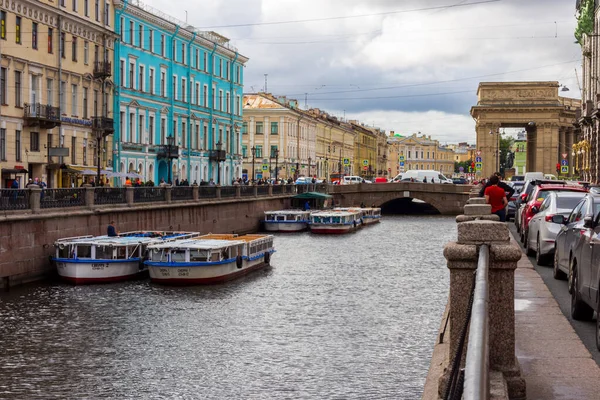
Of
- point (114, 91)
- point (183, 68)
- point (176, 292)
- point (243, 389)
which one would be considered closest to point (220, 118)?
point (183, 68)

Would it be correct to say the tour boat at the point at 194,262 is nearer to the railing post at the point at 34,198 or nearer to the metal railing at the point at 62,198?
the metal railing at the point at 62,198

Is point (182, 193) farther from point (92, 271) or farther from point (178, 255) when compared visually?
point (92, 271)

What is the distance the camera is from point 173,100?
6906 cm

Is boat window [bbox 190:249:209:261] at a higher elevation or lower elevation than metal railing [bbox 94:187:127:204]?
lower

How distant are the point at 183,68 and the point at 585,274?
62.5 metres

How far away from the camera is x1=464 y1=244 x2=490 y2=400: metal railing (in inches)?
148

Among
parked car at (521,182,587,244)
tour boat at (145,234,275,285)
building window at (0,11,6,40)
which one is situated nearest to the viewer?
parked car at (521,182,587,244)

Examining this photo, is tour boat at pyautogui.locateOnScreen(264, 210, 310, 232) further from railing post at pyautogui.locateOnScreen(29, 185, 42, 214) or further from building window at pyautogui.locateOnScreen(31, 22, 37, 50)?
railing post at pyautogui.locateOnScreen(29, 185, 42, 214)

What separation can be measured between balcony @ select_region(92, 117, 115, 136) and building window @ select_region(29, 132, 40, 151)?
22.7 feet

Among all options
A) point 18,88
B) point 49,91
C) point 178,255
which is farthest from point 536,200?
point 49,91

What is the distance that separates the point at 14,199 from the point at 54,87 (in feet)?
69.3

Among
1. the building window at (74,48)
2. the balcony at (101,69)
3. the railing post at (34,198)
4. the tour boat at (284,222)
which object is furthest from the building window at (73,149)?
the railing post at (34,198)

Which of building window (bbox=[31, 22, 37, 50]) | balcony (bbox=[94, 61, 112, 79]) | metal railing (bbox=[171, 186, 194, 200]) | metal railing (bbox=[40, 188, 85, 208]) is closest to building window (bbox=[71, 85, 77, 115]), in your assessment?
balcony (bbox=[94, 61, 112, 79])

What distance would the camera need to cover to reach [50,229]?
102 ft
